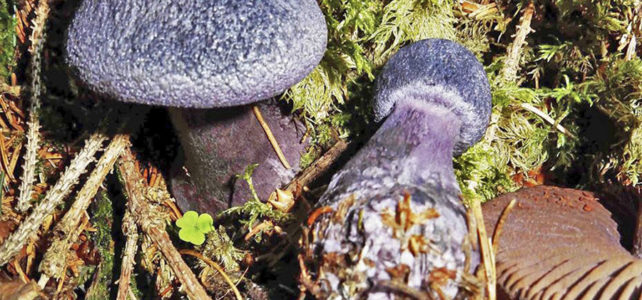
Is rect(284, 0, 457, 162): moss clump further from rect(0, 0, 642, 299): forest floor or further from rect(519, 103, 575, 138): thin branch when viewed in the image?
rect(519, 103, 575, 138): thin branch

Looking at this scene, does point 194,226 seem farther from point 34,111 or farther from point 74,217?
point 34,111

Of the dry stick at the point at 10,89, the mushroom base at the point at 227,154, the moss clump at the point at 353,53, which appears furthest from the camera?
the dry stick at the point at 10,89

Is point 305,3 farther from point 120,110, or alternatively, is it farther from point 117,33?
point 120,110

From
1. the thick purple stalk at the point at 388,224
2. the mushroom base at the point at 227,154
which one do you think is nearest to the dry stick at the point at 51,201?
the mushroom base at the point at 227,154

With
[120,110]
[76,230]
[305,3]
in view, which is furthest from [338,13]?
[76,230]

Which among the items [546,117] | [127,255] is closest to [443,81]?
[546,117]

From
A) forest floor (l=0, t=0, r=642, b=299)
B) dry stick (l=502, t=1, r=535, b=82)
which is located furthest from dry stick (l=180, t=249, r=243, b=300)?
dry stick (l=502, t=1, r=535, b=82)

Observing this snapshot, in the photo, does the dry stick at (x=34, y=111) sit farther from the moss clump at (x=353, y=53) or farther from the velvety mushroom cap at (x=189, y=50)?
the moss clump at (x=353, y=53)
